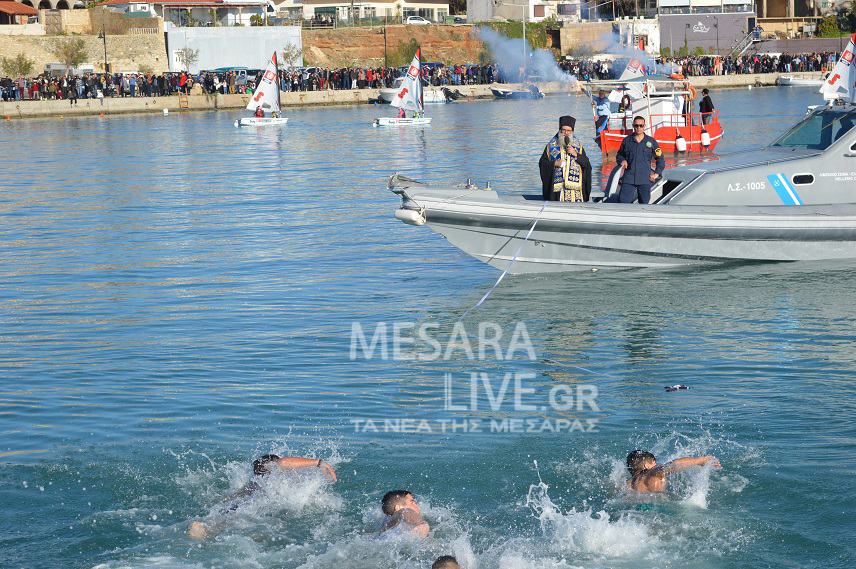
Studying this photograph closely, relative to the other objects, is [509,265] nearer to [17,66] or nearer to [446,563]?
[446,563]

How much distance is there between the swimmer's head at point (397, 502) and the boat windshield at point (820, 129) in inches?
425

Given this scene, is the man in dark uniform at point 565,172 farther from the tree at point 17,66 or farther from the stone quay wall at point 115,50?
the stone quay wall at point 115,50

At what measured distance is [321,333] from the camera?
577 inches

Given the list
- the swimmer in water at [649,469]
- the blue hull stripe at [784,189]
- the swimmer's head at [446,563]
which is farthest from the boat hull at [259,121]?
the swimmer's head at [446,563]

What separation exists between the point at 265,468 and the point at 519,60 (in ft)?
272

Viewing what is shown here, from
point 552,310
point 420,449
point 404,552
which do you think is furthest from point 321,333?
point 404,552

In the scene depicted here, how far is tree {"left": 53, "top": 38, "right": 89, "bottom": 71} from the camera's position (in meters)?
76.4

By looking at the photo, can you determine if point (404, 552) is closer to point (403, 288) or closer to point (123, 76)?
point (403, 288)

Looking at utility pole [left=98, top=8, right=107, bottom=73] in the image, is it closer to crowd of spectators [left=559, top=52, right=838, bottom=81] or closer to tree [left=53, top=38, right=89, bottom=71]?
tree [left=53, top=38, right=89, bottom=71]

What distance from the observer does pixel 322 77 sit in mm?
74125

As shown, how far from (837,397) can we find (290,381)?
18.1ft

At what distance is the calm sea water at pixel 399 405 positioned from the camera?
28.7ft

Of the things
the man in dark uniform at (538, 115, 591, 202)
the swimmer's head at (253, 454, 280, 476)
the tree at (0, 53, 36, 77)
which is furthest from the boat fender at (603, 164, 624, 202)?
the tree at (0, 53, 36, 77)

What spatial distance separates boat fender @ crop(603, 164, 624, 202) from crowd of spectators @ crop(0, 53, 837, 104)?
41204 millimetres
